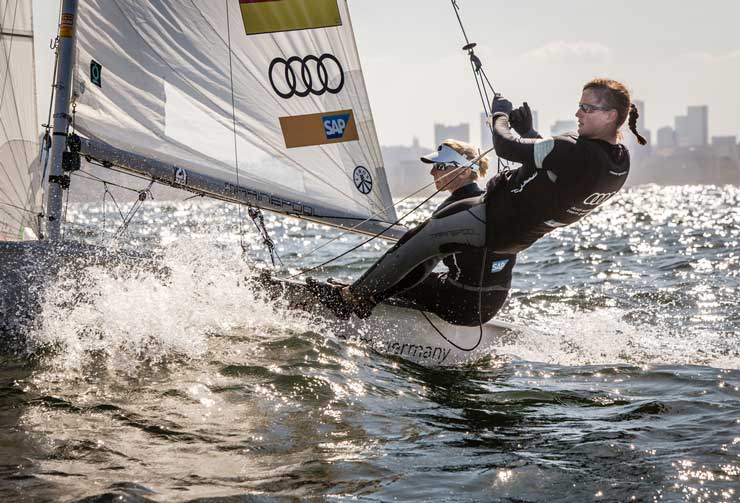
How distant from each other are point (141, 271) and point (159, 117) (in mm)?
1069

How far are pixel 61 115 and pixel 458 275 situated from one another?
261 centimetres

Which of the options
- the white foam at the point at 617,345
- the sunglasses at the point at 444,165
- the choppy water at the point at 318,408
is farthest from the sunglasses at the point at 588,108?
the white foam at the point at 617,345

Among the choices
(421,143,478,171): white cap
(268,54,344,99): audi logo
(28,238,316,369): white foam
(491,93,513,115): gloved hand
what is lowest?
(28,238,316,369): white foam

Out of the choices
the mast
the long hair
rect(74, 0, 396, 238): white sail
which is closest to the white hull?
rect(74, 0, 396, 238): white sail

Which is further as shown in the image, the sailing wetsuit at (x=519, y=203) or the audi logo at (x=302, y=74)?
the audi logo at (x=302, y=74)

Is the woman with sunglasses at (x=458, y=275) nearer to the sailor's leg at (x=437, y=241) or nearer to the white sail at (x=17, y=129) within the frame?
the sailor's leg at (x=437, y=241)

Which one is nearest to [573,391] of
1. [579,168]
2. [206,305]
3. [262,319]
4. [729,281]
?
[579,168]

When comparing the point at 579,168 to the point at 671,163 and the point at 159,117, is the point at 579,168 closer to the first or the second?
the point at 159,117

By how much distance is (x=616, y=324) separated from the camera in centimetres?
694

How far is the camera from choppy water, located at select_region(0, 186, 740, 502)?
3.11 m

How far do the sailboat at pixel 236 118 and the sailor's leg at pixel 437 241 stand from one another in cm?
37

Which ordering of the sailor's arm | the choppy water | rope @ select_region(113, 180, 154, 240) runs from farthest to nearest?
rope @ select_region(113, 180, 154, 240) → the sailor's arm → the choppy water

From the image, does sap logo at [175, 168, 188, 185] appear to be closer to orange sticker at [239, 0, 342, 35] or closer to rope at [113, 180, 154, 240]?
rope at [113, 180, 154, 240]

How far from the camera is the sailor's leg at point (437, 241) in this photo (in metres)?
5.04
